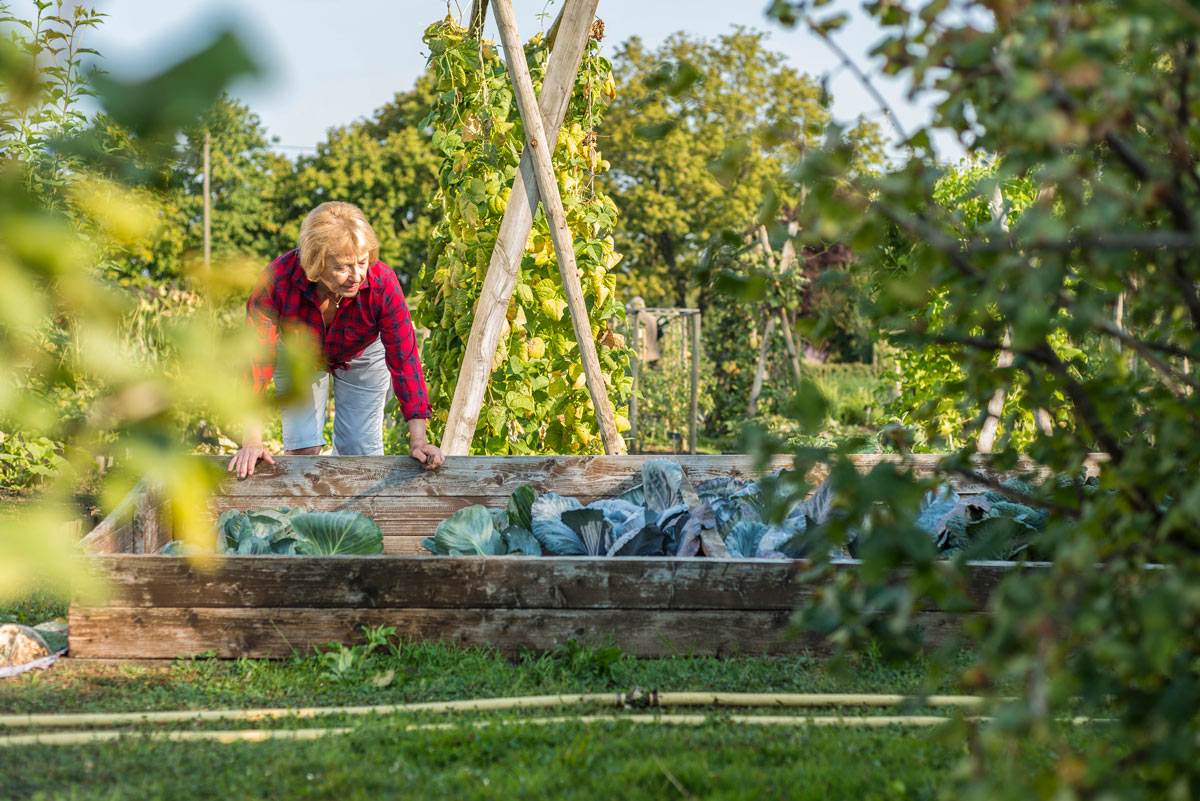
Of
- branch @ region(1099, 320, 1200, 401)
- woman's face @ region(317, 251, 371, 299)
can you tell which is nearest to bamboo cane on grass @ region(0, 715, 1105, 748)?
branch @ region(1099, 320, 1200, 401)

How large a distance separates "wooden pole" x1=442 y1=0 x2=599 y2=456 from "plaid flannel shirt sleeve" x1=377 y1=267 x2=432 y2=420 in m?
0.27

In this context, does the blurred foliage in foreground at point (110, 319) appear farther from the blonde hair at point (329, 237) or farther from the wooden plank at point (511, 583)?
the blonde hair at point (329, 237)

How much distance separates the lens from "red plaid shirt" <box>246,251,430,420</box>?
4191 mm

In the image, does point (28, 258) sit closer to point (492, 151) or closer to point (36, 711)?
point (36, 711)

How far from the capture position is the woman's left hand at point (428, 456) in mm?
4227

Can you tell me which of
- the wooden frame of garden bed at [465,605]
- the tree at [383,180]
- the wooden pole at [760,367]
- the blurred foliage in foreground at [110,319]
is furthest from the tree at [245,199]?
the blurred foliage in foreground at [110,319]

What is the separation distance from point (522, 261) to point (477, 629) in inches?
102

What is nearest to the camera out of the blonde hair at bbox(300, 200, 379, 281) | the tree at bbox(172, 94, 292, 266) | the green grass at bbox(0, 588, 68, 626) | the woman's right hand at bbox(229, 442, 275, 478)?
the green grass at bbox(0, 588, 68, 626)


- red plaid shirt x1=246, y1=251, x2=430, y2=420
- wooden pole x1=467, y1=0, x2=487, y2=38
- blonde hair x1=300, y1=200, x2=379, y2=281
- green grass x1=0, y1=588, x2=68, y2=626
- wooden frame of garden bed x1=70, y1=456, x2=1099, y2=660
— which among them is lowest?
green grass x1=0, y1=588, x2=68, y2=626

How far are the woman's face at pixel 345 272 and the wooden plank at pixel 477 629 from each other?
5.06 feet

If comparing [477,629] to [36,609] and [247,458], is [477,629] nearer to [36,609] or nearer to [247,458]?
[247,458]

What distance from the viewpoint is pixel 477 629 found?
303 centimetres

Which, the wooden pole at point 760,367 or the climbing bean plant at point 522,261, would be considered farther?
the wooden pole at point 760,367

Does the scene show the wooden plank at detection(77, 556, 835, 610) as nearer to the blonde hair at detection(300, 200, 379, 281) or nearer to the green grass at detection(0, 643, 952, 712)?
the green grass at detection(0, 643, 952, 712)
